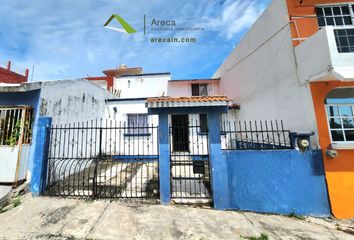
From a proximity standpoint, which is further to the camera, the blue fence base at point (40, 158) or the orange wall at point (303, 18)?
the orange wall at point (303, 18)

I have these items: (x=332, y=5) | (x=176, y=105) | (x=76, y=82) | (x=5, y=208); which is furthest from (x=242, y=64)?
(x=5, y=208)

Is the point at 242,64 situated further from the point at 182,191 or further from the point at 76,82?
the point at 76,82

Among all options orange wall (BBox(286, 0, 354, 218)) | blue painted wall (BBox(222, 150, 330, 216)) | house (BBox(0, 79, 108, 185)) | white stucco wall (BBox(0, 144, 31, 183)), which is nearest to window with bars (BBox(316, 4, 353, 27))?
orange wall (BBox(286, 0, 354, 218))

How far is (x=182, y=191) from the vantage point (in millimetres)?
5578

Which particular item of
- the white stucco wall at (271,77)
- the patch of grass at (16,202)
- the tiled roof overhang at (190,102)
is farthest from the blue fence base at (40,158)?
the white stucco wall at (271,77)

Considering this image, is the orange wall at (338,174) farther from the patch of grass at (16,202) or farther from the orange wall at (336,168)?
the patch of grass at (16,202)

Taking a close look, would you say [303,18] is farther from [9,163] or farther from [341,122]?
[9,163]

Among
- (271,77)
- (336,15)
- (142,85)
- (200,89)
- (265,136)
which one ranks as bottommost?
(265,136)

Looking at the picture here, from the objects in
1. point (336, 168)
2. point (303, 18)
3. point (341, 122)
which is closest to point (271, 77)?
point (303, 18)

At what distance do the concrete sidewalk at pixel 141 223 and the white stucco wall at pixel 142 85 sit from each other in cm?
1038

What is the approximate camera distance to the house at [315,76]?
4691mm

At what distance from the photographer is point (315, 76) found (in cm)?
497

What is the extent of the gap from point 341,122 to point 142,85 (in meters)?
12.6

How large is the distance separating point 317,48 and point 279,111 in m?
2.43
